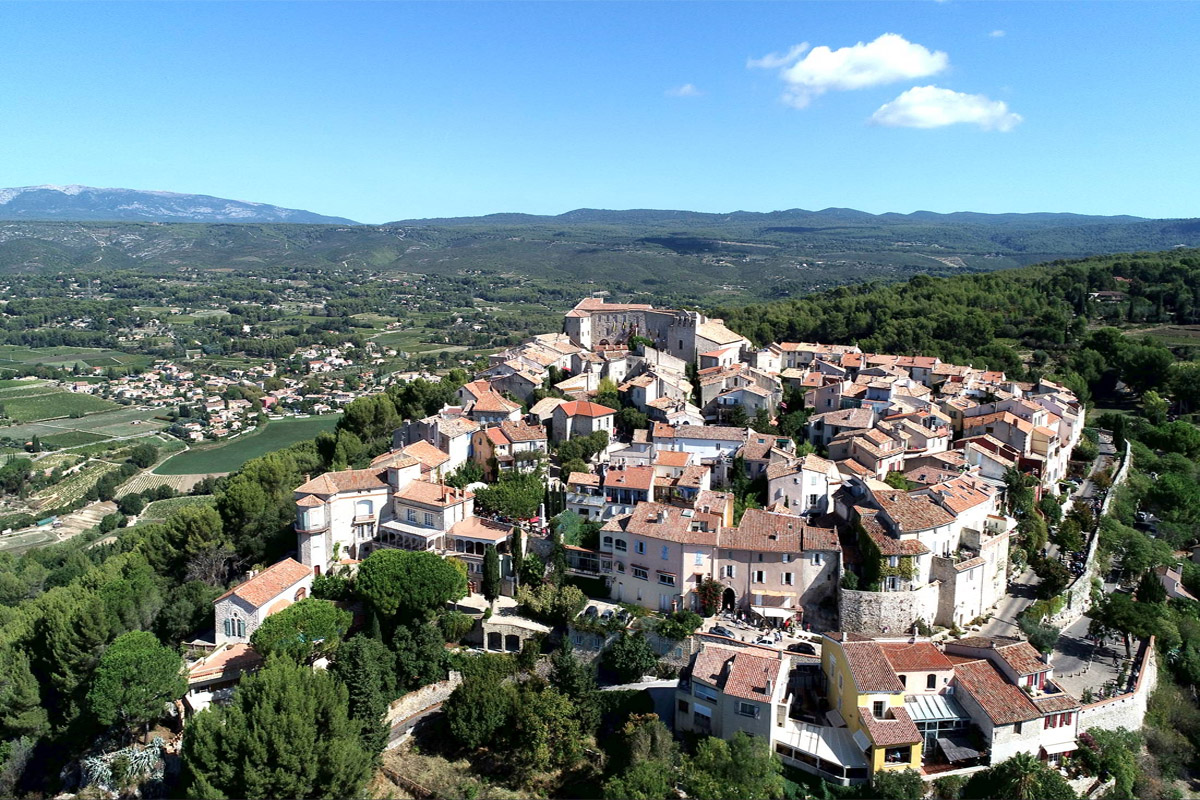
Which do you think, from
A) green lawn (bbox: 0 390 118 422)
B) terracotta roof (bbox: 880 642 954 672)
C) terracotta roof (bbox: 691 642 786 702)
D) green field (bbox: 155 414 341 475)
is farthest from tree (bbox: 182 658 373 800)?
green lawn (bbox: 0 390 118 422)

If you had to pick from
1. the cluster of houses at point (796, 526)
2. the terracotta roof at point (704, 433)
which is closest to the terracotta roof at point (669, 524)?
the cluster of houses at point (796, 526)

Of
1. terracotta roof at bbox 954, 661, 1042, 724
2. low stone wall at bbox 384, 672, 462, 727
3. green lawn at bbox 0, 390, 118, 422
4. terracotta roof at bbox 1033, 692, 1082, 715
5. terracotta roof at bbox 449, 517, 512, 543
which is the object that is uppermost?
terracotta roof at bbox 449, 517, 512, 543

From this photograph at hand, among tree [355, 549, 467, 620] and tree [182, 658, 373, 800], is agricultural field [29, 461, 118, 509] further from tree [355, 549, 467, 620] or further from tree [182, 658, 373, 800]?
tree [182, 658, 373, 800]

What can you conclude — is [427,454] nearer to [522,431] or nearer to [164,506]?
[522,431]

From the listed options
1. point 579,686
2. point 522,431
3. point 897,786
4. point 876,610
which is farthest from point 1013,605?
point 522,431

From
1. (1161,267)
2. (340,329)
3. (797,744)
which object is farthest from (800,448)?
(340,329)

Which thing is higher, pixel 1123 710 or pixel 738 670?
pixel 738 670

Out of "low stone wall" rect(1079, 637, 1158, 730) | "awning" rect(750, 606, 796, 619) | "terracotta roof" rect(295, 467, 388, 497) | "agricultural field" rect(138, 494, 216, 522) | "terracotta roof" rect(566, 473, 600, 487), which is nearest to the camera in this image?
"low stone wall" rect(1079, 637, 1158, 730)
